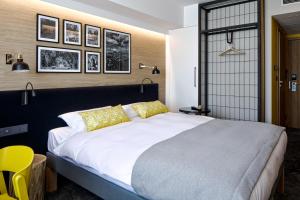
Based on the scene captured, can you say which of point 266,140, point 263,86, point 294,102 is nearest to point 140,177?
point 266,140

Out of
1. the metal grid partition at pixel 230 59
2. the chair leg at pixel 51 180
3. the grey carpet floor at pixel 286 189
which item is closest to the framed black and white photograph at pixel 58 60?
the chair leg at pixel 51 180

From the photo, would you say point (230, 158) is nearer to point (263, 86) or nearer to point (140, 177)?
point (140, 177)

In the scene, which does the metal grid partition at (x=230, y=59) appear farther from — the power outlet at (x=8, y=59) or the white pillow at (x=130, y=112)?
the power outlet at (x=8, y=59)

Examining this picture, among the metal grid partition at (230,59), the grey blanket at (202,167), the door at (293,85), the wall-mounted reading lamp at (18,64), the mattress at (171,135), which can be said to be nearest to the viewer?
the grey blanket at (202,167)

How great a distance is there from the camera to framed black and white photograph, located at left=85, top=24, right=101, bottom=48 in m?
3.12

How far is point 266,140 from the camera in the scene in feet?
6.88

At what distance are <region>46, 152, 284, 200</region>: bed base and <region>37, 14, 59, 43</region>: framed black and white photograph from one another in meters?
1.38

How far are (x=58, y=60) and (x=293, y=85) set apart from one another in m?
5.22

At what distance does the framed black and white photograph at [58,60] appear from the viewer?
104 inches

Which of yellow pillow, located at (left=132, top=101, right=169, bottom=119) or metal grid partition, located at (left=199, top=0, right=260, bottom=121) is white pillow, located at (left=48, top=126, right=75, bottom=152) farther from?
metal grid partition, located at (left=199, top=0, right=260, bottom=121)

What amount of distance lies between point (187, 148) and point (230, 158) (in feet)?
1.15

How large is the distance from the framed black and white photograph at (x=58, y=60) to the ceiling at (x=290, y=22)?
10.7 feet

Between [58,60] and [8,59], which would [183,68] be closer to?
[58,60]

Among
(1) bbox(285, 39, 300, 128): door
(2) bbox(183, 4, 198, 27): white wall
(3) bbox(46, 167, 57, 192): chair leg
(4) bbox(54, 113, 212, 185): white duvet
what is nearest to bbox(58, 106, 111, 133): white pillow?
(4) bbox(54, 113, 212, 185): white duvet
